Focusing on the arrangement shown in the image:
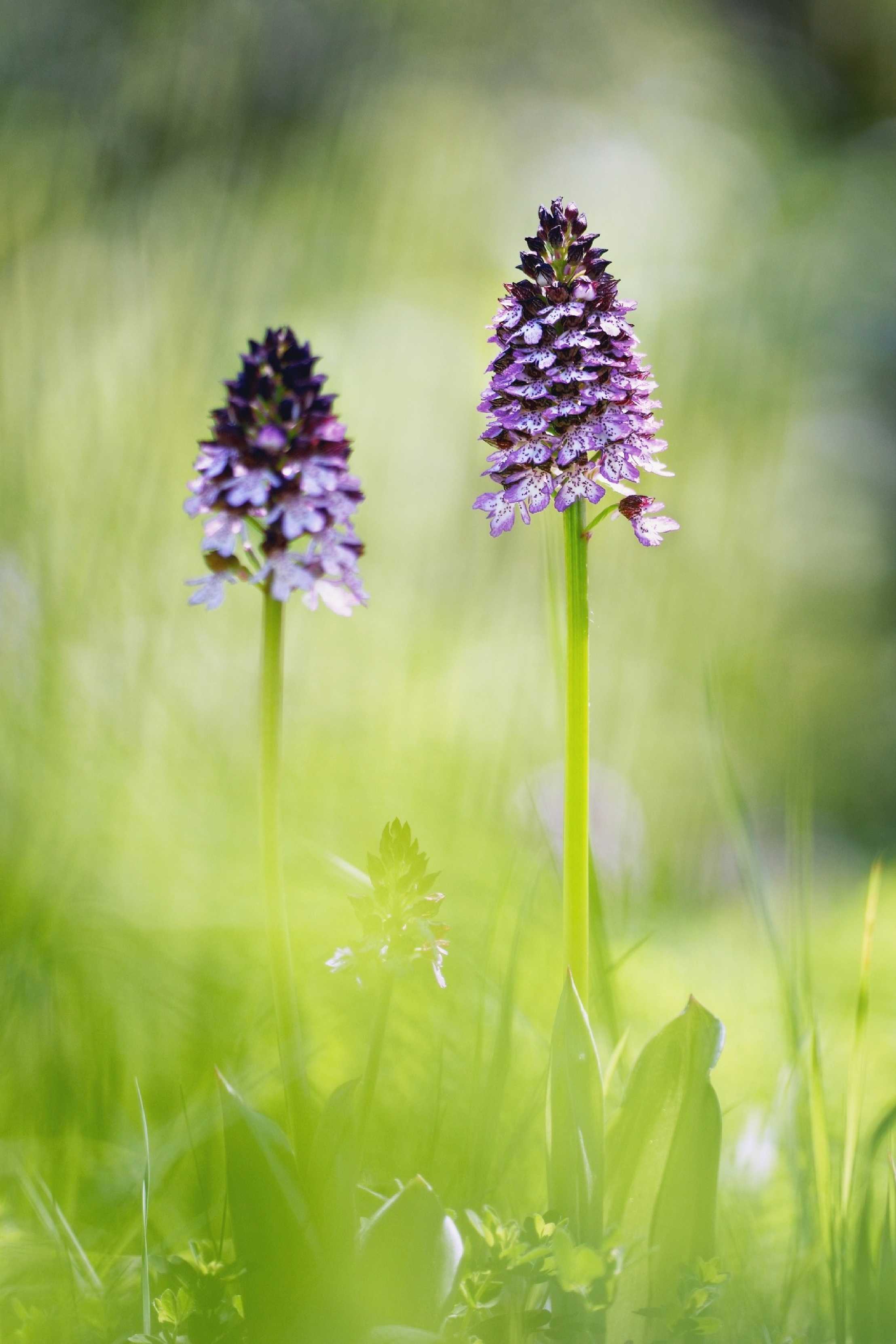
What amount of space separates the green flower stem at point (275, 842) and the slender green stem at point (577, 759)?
0.82ft

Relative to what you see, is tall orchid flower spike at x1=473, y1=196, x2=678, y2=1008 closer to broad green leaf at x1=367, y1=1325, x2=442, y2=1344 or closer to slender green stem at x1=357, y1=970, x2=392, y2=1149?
slender green stem at x1=357, y1=970, x2=392, y2=1149

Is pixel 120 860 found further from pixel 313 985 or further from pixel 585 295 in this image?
pixel 585 295

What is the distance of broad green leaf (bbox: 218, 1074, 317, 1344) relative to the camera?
0.79 metres

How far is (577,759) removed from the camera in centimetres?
93

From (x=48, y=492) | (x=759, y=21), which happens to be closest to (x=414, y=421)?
(x=48, y=492)

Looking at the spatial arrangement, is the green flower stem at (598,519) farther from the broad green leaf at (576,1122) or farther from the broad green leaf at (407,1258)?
the broad green leaf at (407,1258)

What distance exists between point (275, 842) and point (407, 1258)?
1.13 ft

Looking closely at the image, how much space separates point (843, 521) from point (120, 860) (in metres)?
3.30

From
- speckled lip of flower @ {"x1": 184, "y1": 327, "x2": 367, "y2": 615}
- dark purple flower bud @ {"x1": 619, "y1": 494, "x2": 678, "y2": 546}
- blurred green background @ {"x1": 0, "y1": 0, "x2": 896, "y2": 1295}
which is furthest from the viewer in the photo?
blurred green background @ {"x1": 0, "y1": 0, "x2": 896, "y2": 1295}

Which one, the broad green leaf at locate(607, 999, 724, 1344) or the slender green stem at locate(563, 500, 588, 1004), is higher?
the slender green stem at locate(563, 500, 588, 1004)

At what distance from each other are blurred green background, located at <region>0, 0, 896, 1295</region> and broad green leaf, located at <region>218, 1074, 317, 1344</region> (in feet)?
0.67

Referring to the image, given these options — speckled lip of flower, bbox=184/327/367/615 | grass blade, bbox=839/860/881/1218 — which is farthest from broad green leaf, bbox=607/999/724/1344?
speckled lip of flower, bbox=184/327/367/615

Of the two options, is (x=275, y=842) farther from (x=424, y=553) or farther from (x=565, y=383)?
(x=424, y=553)

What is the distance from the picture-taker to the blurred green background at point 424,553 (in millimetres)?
1419
